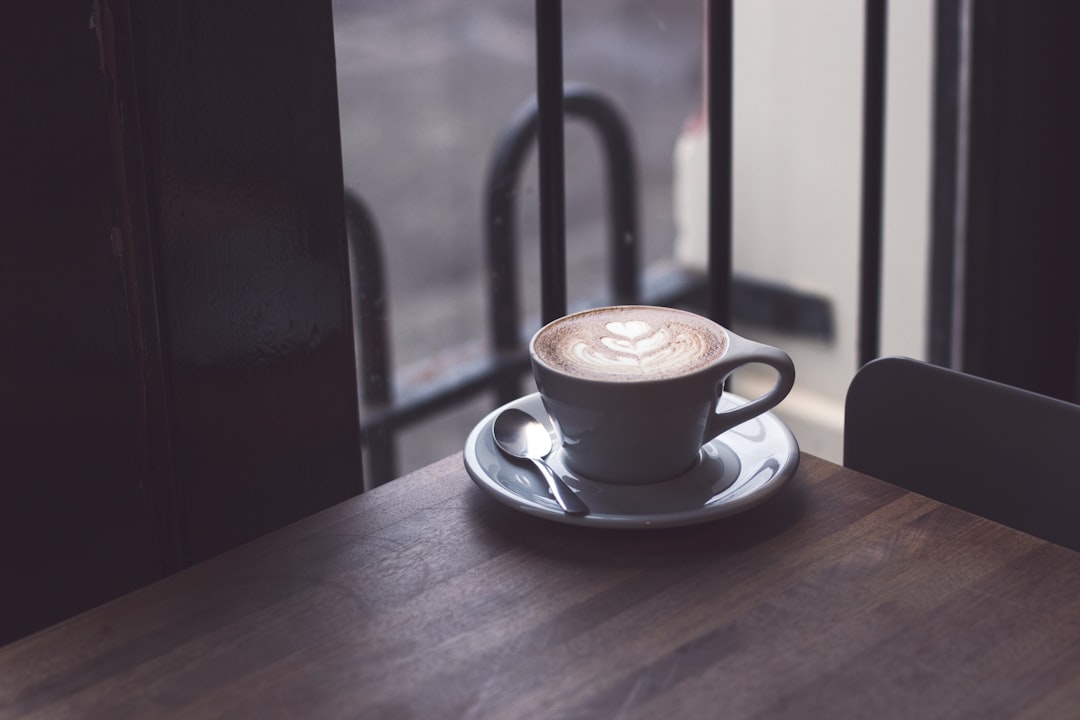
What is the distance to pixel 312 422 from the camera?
956 mm

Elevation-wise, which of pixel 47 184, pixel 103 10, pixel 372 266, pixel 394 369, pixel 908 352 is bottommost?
pixel 908 352

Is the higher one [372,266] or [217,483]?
[372,266]

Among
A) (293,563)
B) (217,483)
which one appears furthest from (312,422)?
(293,563)

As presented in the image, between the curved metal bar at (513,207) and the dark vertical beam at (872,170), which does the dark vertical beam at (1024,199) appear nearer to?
the dark vertical beam at (872,170)

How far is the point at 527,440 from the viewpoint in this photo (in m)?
0.89

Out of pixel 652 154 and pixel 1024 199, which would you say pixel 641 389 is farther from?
pixel 1024 199

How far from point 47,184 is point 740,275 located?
142 centimetres

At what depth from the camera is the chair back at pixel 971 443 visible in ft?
2.90

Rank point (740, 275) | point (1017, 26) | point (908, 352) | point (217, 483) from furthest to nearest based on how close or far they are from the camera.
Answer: point (740, 275) → point (908, 352) → point (1017, 26) → point (217, 483)

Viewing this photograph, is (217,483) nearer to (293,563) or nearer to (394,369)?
(293,563)

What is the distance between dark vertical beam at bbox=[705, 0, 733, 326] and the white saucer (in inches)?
13.6

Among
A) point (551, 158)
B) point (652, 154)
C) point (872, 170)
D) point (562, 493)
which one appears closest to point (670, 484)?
point (562, 493)

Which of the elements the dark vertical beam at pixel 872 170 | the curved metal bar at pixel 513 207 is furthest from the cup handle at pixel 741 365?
the dark vertical beam at pixel 872 170

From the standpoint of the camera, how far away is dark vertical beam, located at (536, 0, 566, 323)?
105 centimetres
